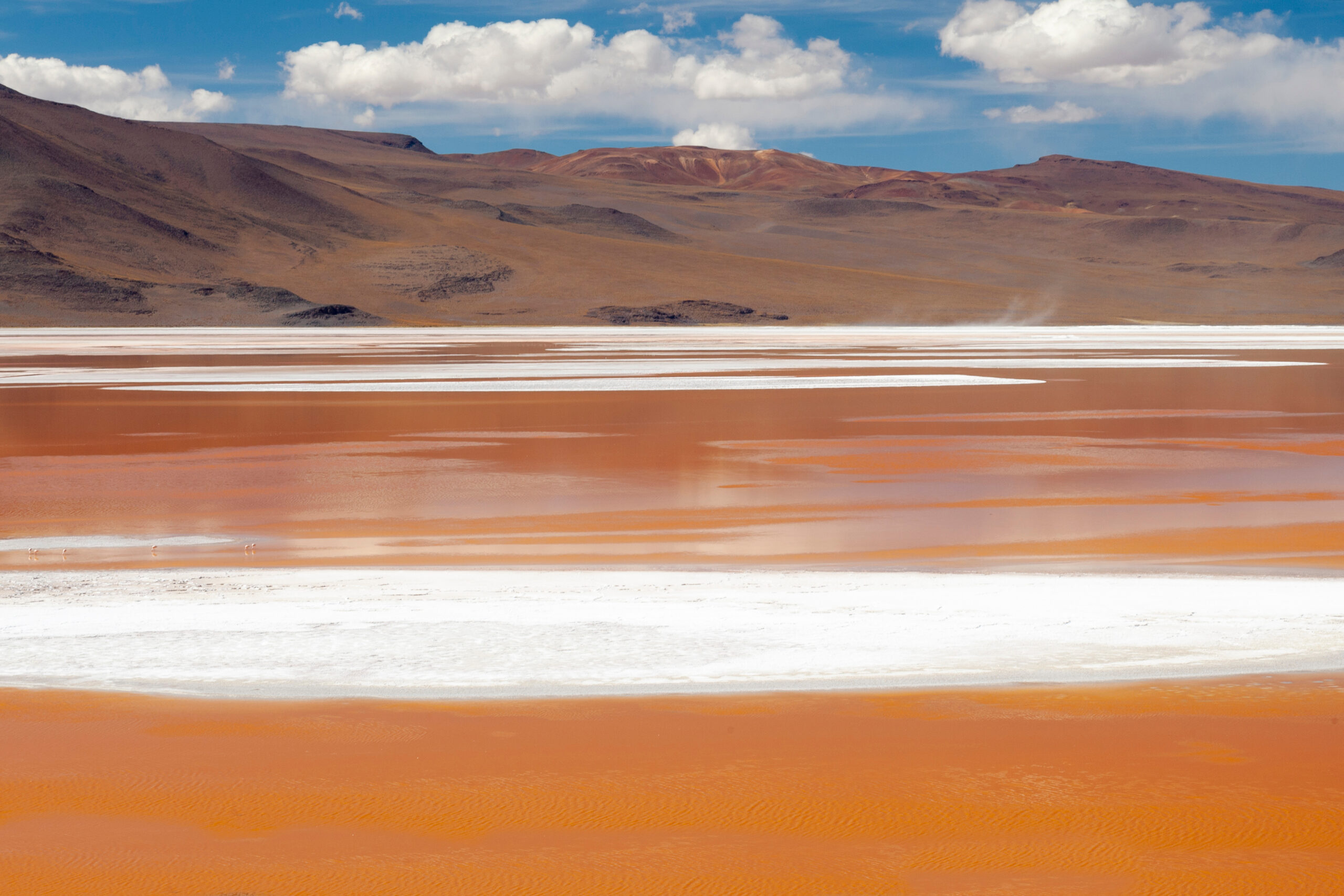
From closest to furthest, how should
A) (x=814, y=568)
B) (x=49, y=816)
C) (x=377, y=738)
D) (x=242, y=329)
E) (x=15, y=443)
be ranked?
(x=49, y=816), (x=377, y=738), (x=814, y=568), (x=15, y=443), (x=242, y=329)

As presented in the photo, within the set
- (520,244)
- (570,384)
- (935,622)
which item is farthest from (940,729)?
(520,244)

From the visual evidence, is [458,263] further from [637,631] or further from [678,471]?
[637,631]

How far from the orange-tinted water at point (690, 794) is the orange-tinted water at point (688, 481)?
12.0 ft

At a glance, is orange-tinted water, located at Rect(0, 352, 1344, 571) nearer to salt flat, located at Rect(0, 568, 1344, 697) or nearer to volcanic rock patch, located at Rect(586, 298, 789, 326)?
salt flat, located at Rect(0, 568, 1344, 697)

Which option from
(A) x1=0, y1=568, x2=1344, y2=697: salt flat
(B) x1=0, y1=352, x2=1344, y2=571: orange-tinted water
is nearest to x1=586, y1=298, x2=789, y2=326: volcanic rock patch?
(B) x1=0, y1=352, x2=1344, y2=571: orange-tinted water

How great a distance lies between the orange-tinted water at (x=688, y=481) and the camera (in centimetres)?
1014

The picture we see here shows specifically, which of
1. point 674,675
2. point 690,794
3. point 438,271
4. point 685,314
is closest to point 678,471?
point 674,675

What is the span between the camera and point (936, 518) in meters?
11.5

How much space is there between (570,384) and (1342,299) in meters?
127

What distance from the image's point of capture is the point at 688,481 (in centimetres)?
1395

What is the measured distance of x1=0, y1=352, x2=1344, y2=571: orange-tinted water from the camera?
1014cm

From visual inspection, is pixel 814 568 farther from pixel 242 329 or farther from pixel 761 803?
pixel 242 329

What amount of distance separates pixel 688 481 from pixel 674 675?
7555 mm

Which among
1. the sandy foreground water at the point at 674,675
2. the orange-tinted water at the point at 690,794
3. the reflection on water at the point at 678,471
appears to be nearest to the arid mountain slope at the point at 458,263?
the reflection on water at the point at 678,471
